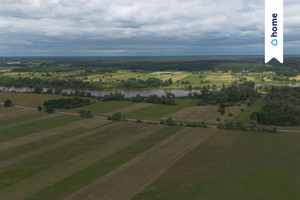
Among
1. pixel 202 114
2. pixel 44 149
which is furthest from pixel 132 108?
pixel 44 149

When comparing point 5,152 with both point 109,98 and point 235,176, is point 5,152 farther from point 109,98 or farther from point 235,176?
point 109,98

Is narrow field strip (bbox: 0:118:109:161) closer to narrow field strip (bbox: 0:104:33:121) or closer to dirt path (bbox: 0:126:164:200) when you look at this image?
dirt path (bbox: 0:126:164:200)

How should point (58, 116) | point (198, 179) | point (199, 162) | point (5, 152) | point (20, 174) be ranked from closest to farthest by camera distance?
point (198, 179), point (20, 174), point (199, 162), point (5, 152), point (58, 116)

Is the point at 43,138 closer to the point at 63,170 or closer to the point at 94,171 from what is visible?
the point at 63,170

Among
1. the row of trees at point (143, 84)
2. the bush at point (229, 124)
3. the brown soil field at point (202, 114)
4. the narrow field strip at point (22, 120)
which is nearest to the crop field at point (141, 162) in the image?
the narrow field strip at point (22, 120)

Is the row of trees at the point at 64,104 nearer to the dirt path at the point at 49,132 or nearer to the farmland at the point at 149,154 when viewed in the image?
the farmland at the point at 149,154

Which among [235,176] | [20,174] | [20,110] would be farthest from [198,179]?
[20,110]

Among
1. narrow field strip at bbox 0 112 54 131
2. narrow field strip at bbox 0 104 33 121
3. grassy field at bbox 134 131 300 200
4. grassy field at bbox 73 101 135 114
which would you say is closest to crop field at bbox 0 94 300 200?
grassy field at bbox 134 131 300 200
